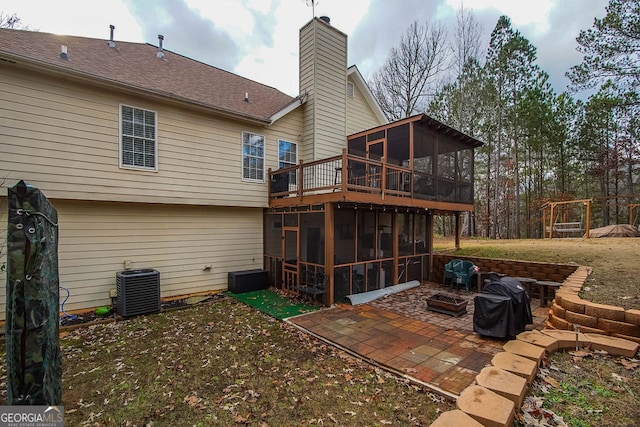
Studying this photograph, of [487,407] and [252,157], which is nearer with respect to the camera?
[487,407]

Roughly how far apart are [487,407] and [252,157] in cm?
785

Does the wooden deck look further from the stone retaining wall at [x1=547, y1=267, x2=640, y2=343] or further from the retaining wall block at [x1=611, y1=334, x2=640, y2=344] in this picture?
the retaining wall block at [x1=611, y1=334, x2=640, y2=344]

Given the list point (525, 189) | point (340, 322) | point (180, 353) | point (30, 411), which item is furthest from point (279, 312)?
point (525, 189)

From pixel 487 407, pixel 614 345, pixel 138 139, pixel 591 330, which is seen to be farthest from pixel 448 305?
pixel 138 139

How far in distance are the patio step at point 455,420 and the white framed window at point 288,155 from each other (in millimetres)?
7537

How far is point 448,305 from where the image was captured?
6207 mm

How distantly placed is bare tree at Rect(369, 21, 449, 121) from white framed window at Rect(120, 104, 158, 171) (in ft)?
46.8

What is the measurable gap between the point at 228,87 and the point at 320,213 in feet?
19.2

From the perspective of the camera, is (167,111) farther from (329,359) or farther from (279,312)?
(329,359)

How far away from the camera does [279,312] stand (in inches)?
255

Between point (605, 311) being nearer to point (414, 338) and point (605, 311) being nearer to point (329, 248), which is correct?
point (414, 338)

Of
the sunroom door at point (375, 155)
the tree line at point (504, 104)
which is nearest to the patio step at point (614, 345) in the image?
the sunroom door at point (375, 155)

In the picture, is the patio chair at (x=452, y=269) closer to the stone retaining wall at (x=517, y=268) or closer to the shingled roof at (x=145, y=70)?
the stone retaining wall at (x=517, y=268)

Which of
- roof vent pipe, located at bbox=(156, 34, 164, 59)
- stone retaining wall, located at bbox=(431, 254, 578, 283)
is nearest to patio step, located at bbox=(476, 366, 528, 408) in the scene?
stone retaining wall, located at bbox=(431, 254, 578, 283)
